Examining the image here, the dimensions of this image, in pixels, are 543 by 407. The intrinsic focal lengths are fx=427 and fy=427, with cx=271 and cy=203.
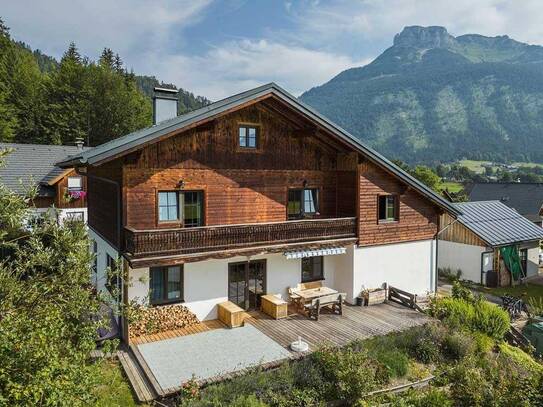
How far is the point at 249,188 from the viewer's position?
55.4 ft

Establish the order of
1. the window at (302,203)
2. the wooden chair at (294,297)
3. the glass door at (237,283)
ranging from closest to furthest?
the glass door at (237,283) → the wooden chair at (294,297) → the window at (302,203)

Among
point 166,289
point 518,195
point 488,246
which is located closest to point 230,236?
point 166,289

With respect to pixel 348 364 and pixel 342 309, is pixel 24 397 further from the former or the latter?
pixel 342 309

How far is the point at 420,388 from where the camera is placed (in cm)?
1222

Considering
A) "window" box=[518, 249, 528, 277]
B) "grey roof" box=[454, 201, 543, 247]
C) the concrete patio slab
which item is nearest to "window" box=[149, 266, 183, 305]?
the concrete patio slab

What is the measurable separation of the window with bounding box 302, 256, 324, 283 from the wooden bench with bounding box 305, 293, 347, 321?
1.66 m

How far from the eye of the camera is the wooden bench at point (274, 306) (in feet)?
53.0

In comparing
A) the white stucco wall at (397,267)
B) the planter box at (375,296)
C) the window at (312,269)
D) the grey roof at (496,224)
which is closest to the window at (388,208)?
the white stucco wall at (397,267)

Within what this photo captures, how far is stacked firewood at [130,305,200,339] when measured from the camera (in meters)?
14.3

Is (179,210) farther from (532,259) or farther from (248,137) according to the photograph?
(532,259)

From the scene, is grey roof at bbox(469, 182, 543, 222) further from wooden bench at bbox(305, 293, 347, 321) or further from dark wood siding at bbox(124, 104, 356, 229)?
wooden bench at bbox(305, 293, 347, 321)

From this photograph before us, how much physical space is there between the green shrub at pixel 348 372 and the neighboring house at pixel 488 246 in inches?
559

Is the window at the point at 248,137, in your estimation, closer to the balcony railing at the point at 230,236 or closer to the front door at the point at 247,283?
the balcony railing at the point at 230,236

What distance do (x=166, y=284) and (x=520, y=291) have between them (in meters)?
20.3
